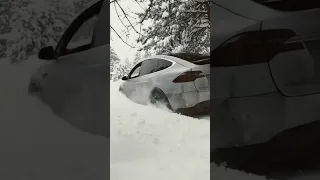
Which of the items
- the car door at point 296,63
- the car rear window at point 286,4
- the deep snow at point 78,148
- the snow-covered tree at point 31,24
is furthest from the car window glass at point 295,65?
the snow-covered tree at point 31,24

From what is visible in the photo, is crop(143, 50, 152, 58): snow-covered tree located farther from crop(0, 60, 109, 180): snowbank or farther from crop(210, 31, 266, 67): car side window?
crop(0, 60, 109, 180): snowbank

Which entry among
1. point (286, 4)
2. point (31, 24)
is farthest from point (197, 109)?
point (31, 24)

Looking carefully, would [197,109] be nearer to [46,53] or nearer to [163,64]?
[163,64]

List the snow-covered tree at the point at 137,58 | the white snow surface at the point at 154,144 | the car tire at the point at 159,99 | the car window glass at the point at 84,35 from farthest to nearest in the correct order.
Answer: the car tire at the point at 159,99, the snow-covered tree at the point at 137,58, the white snow surface at the point at 154,144, the car window glass at the point at 84,35

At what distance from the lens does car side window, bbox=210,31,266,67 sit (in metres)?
1.81

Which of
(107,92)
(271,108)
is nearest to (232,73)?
(271,108)

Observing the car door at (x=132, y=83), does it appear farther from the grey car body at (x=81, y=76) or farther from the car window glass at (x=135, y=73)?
the grey car body at (x=81, y=76)

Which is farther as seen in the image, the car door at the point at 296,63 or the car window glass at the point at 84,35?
the car door at the point at 296,63

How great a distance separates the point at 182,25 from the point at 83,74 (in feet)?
3.03

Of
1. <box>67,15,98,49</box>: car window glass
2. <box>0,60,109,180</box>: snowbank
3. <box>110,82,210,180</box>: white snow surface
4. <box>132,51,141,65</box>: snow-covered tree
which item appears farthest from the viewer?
<box>132,51,141,65</box>: snow-covered tree

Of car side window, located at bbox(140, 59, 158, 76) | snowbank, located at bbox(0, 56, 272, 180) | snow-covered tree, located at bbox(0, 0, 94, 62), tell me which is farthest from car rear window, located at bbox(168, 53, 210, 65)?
snow-covered tree, located at bbox(0, 0, 94, 62)

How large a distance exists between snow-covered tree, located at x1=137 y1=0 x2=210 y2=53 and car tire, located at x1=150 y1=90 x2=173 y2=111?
26 centimetres

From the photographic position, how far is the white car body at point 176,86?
87.7 inches

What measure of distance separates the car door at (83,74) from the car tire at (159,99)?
22.0 inches
